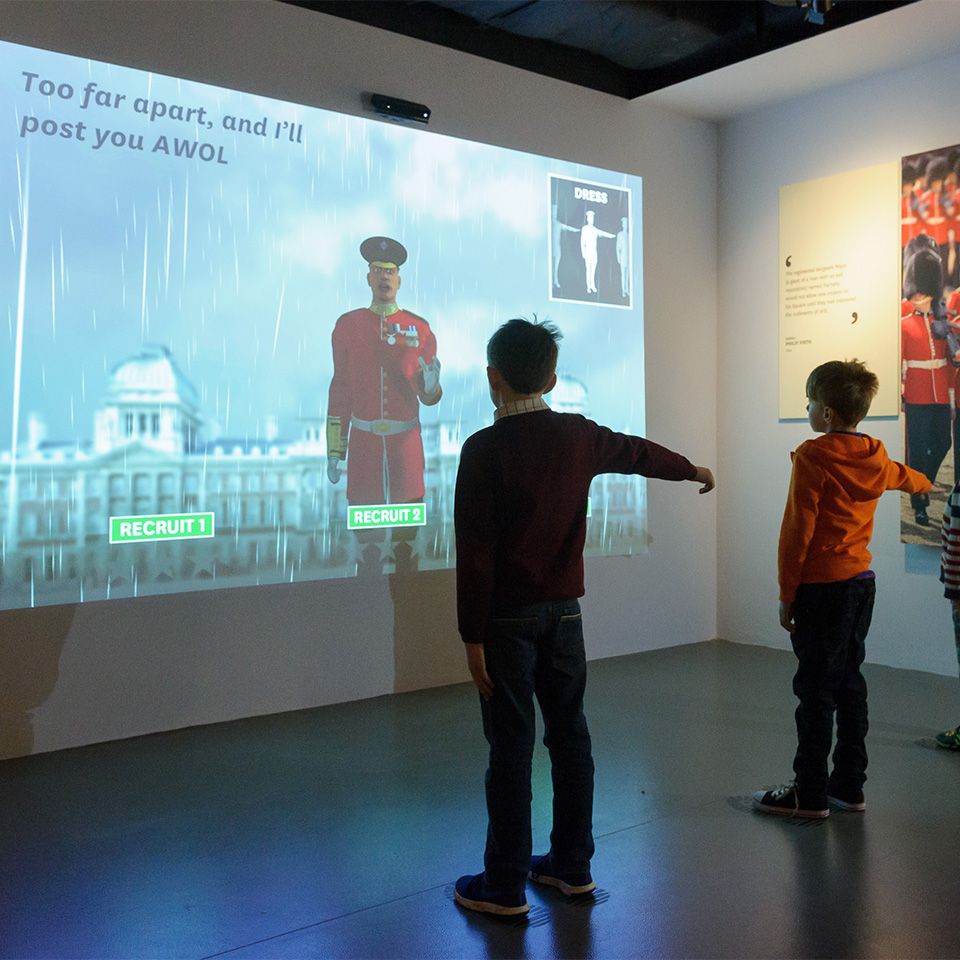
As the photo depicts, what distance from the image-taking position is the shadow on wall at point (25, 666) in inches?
134

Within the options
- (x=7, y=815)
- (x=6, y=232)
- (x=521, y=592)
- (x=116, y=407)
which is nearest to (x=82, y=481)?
(x=116, y=407)

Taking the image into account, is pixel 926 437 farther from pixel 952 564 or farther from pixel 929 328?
pixel 952 564

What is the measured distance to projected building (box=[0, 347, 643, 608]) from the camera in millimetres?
3428

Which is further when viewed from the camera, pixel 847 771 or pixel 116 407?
pixel 116 407

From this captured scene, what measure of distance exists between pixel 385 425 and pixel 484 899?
2484 mm

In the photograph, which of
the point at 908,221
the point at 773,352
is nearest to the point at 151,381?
the point at 773,352

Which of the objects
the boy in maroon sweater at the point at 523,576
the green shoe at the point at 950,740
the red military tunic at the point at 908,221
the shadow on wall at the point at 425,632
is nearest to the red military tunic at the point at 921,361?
the red military tunic at the point at 908,221

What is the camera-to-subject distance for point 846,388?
2652mm

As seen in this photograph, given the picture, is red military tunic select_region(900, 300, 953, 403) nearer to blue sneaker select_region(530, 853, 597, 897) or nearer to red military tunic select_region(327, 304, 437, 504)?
red military tunic select_region(327, 304, 437, 504)

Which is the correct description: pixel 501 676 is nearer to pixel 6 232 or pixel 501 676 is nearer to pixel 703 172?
pixel 6 232

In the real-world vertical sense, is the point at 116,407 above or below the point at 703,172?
below

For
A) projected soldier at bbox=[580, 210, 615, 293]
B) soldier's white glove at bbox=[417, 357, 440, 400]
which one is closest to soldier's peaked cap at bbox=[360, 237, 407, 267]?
soldier's white glove at bbox=[417, 357, 440, 400]

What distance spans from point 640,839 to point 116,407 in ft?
7.86

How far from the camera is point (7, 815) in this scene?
111 inches
